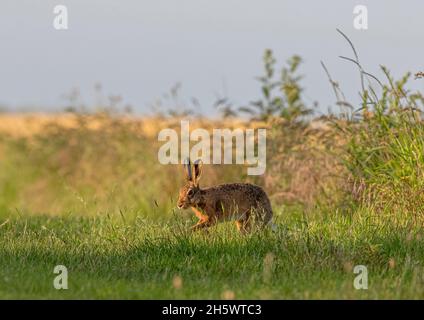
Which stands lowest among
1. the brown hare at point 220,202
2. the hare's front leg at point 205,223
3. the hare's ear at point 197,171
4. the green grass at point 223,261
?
the green grass at point 223,261

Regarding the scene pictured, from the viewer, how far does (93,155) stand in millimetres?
19281

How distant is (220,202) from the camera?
35.6 ft

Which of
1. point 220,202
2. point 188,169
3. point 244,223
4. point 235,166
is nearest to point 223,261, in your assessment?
point 244,223

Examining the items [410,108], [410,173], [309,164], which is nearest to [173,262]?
[410,173]

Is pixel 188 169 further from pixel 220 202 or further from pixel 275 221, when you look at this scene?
pixel 275 221

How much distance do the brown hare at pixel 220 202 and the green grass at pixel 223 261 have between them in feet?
0.89

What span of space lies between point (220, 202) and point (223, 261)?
1.86m

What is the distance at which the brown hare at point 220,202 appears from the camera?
424 inches

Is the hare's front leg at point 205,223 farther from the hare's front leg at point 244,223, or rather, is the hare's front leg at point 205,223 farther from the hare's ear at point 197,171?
the hare's ear at point 197,171

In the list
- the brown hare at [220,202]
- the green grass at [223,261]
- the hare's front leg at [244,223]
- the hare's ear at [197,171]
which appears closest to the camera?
the green grass at [223,261]

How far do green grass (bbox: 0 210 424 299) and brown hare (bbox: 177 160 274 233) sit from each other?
272mm

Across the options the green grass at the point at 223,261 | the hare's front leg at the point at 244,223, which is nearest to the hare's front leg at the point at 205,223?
the green grass at the point at 223,261

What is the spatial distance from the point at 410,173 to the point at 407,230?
1457 mm
